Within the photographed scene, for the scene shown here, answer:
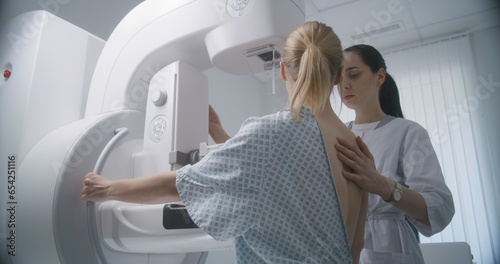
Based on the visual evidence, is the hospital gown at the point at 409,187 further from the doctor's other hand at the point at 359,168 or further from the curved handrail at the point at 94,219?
the curved handrail at the point at 94,219

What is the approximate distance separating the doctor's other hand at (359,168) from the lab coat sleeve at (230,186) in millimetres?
196

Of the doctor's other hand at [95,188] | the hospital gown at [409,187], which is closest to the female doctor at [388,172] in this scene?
the hospital gown at [409,187]

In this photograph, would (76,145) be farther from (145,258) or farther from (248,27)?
(248,27)

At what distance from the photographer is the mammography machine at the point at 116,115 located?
97cm

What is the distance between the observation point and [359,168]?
82 centimetres

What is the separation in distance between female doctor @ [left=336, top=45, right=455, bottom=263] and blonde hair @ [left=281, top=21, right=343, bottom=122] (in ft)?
0.41

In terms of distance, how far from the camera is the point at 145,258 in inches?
46.2

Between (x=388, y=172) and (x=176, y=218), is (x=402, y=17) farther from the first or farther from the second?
(x=176, y=218)

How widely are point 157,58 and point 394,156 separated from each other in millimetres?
756

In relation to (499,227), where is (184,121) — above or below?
above

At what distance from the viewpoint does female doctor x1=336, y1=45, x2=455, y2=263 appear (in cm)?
87

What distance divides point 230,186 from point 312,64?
0.30m

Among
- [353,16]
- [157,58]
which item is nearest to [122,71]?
[157,58]

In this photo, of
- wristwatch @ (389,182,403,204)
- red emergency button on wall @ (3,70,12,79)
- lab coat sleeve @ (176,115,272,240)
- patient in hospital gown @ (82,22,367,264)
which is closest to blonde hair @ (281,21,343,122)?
patient in hospital gown @ (82,22,367,264)
